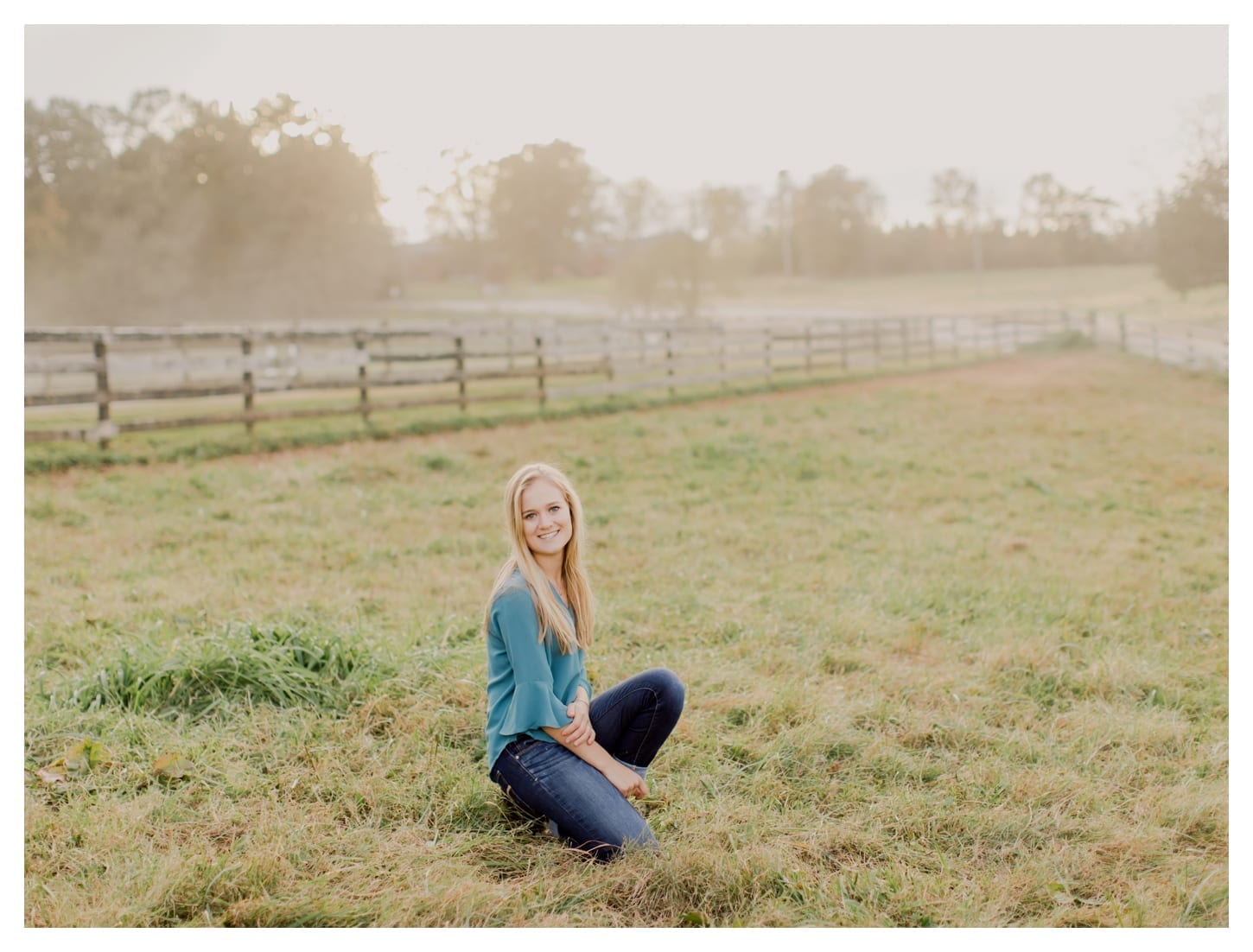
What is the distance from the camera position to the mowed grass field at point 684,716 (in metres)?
2.22

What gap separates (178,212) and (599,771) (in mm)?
22600

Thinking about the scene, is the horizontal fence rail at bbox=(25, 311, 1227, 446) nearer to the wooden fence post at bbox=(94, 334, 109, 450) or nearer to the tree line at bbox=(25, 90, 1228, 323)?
the wooden fence post at bbox=(94, 334, 109, 450)

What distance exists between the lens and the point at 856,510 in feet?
21.9

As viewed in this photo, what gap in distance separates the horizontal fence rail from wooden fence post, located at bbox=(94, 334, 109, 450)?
0.01 metres

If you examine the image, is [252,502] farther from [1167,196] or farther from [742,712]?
[1167,196]

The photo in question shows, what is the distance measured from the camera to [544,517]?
2.35m

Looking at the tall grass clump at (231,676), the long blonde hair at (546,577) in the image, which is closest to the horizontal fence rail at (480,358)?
the tall grass clump at (231,676)

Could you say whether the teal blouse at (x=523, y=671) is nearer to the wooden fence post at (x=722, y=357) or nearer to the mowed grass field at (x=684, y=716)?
the mowed grass field at (x=684, y=716)

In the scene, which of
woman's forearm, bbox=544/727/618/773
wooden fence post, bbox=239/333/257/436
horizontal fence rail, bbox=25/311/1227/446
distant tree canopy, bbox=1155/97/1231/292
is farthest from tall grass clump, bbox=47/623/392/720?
distant tree canopy, bbox=1155/97/1231/292

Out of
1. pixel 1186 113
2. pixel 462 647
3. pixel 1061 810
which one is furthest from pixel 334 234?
pixel 1061 810

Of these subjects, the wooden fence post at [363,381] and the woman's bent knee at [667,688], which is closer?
the woman's bent knee at [667,688]

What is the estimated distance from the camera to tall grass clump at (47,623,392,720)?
308cm

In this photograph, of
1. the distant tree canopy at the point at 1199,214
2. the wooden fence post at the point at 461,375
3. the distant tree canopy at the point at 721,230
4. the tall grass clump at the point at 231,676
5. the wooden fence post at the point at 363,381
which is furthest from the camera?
the distant tree canopy at the point at 721,230

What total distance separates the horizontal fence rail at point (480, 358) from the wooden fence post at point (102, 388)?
0.01 metres
